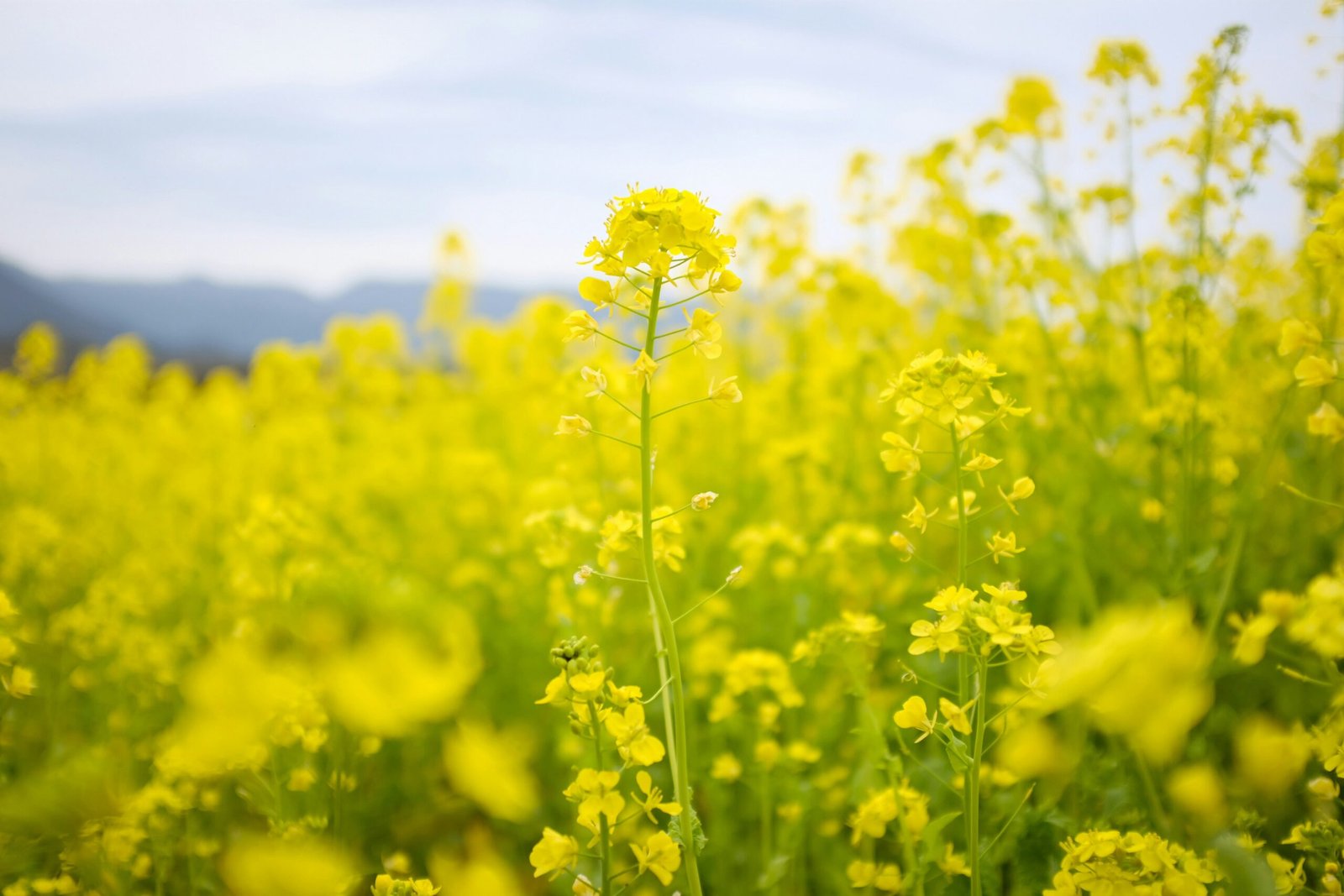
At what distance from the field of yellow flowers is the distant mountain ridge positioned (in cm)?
304

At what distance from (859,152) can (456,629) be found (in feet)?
11.5

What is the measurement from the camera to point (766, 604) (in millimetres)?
3219

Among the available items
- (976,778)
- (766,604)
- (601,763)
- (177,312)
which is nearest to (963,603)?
(976,778)

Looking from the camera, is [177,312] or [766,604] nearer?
[766,604]

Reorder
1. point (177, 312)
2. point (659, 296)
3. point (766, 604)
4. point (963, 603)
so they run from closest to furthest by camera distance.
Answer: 1. point (963, 603)
2. point (659, 296)
3. point (766, 604)
4. point (177, 312)

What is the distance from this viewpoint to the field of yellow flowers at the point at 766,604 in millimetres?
1308

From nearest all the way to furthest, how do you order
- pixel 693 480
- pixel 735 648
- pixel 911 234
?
pixel 735 648
pixel 911 234
pixel 693 480

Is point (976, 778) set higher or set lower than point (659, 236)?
lower

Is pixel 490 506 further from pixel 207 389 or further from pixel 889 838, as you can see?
pixel 207 389

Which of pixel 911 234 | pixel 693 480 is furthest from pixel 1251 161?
pixel 693 480

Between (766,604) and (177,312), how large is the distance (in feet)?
47.2

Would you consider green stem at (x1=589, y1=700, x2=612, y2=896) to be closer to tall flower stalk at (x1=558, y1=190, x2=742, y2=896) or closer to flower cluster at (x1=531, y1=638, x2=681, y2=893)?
flower cluster at (x1=531, y1=638, x2=681, y2=893)

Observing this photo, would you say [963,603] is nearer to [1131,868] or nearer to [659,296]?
[1131,868]

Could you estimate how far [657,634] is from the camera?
163 centimetres
